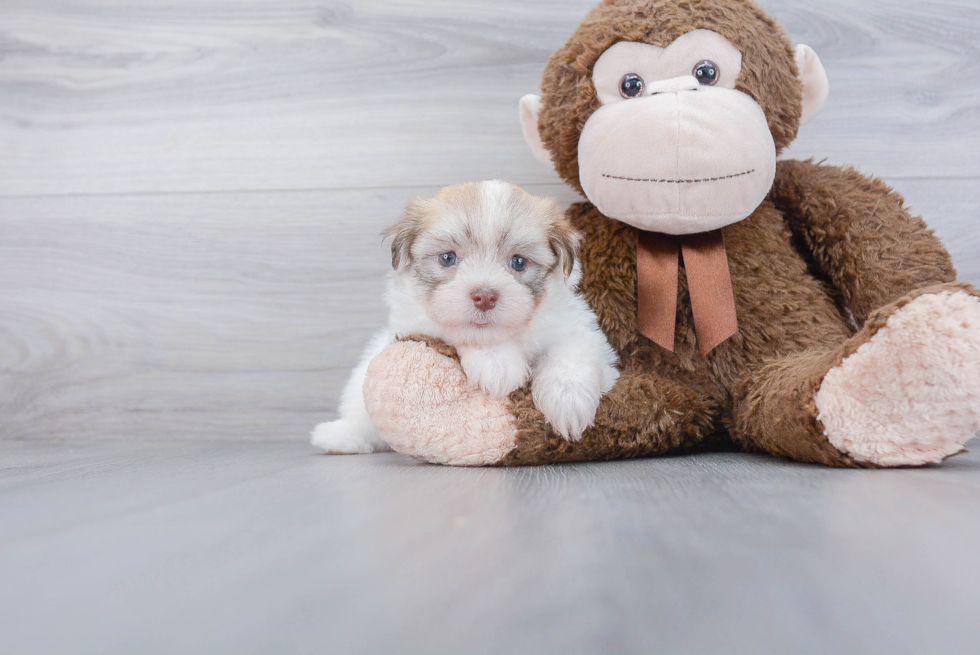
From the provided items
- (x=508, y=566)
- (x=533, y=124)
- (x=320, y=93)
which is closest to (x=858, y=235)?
(x=533, y=124)

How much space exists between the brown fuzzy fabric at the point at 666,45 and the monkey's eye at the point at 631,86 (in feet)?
0.17

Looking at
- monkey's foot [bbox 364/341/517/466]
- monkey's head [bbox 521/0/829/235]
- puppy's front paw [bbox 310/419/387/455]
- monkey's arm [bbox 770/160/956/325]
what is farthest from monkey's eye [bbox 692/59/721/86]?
puppy's front paw [bbox 310/419/387/455]

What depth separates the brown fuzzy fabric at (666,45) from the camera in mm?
1181

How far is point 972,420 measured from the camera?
0.89 metres

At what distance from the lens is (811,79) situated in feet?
4.25

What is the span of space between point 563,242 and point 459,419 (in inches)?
14.1

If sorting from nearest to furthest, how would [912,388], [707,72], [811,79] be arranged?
[912,388]
[707,72]
[811,79]

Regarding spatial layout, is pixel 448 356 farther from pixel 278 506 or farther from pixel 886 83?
pixel 886 83

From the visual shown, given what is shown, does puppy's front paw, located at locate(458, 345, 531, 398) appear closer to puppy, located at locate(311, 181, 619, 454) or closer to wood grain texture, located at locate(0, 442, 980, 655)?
puppy, located at locate(311, 181, 619, 454)

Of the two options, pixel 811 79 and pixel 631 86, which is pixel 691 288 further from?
pixel 811 79

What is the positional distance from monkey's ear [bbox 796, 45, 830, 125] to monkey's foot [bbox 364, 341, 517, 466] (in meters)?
0.83

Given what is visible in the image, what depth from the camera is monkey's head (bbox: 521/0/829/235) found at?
3.63 ft

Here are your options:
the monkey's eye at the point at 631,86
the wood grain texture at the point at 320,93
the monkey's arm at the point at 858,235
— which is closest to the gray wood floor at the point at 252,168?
the wood grain texture at the point at 320,93

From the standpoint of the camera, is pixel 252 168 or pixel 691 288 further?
pixel 252 168
